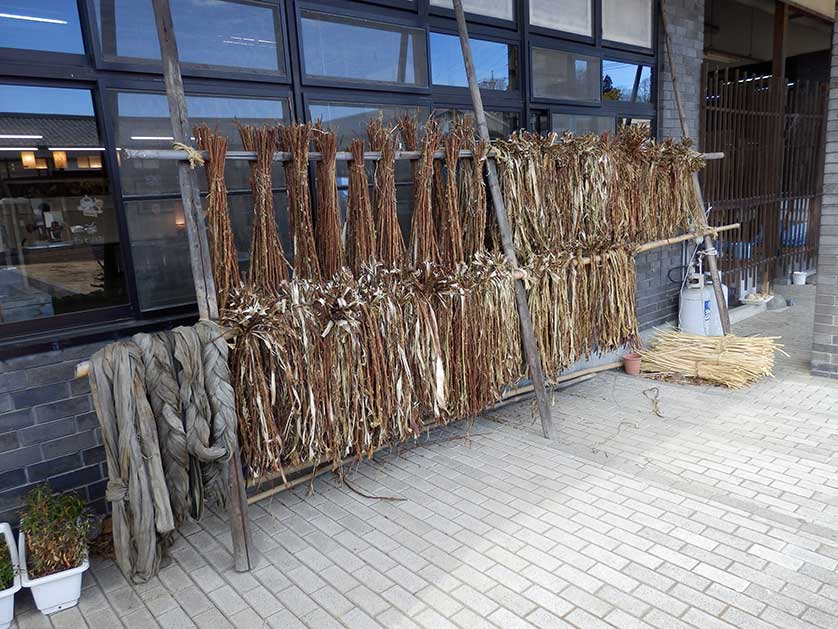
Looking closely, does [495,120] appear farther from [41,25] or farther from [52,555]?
[52,555]

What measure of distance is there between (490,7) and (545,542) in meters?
4.12

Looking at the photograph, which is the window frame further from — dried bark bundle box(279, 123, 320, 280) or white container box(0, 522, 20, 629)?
white container box(0, 522, 20, 629)

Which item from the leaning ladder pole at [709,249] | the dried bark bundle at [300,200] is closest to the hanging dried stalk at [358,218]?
the dried bark bundle at [300,200]

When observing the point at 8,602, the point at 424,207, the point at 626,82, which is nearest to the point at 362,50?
the point at 424,207

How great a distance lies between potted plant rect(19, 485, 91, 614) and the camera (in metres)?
2.46

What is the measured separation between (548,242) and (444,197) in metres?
0.91

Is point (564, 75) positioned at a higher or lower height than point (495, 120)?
higher

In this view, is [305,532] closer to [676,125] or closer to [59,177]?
[59,177]

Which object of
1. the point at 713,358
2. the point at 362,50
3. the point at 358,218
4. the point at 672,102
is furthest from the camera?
the point at 672,102

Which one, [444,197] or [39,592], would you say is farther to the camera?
[444,197]

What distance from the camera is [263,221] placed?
3.02 m

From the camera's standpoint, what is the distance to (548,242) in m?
4.20

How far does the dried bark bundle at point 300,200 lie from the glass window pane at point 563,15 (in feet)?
10.2

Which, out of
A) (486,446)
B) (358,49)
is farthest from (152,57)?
(486,446)
